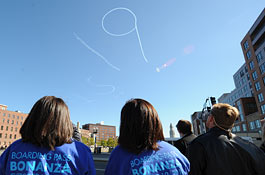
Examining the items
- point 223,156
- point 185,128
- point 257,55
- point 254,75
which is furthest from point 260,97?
point 223,156

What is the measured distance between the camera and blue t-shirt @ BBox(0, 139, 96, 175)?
1844mm

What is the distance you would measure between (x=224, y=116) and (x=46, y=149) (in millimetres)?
2457

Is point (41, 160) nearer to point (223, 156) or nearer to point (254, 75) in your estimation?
point (223, 156)

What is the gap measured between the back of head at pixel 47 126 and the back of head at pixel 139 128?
667 millimetres

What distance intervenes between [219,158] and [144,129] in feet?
4.09

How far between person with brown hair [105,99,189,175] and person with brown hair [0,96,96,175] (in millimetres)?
381

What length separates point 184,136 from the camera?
175 inches

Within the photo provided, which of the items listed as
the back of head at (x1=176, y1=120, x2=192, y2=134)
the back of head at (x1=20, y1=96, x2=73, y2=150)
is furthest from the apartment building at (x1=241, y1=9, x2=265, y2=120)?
the back of head at (x1=20, y1=96, x2=73, y2=150)

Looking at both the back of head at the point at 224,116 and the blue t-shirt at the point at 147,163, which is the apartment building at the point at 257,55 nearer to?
the back of head at the point at 224,116

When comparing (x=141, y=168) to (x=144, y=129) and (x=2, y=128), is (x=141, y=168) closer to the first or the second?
(x=144, y=129)

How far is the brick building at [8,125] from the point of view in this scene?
78.4m

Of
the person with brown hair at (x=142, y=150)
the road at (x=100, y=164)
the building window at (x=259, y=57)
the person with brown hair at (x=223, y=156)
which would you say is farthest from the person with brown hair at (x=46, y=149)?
the building window at (x=259, y=57)

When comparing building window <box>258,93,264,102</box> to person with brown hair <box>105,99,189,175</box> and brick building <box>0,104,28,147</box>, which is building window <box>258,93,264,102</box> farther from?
brick building <box>0,104,28,147</box>

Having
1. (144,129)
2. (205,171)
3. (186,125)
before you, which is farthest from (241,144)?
(186,125)
